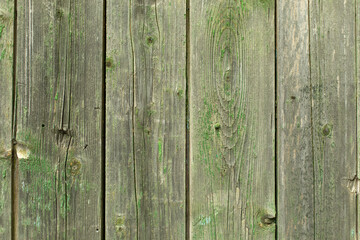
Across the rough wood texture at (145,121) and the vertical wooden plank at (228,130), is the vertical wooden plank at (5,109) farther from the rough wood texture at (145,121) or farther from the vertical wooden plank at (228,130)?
the vertical wooden plank at (228,130)

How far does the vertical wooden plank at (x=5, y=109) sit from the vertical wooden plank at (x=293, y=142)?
1139 mm

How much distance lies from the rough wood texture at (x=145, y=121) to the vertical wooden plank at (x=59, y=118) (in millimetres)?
67

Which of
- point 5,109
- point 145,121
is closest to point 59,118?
point 5,109

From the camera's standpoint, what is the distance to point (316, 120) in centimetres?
140

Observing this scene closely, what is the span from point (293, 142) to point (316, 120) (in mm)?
138

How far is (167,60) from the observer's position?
1391mm

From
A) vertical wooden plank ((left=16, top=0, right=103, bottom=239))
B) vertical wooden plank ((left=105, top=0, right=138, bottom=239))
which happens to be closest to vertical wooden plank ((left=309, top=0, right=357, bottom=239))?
vertical wooden plank ((left=105, top=0, right=138, bottom=239))

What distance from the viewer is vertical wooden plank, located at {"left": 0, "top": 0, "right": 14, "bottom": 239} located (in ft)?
4.45

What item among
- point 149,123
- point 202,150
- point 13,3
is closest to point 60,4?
point 13,3

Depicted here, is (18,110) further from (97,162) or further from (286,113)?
(286,113)

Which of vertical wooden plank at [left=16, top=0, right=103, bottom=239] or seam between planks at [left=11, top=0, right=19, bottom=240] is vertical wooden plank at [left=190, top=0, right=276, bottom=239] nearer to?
vertical wooden plank at [left=16, top=0, right=103, bottom=239]

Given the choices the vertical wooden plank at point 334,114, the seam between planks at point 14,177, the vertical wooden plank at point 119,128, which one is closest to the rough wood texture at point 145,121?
the vertical wooden plank at point 119,128

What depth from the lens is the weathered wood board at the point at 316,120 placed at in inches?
54.7

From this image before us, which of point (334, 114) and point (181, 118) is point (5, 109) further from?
point (334, 114)
